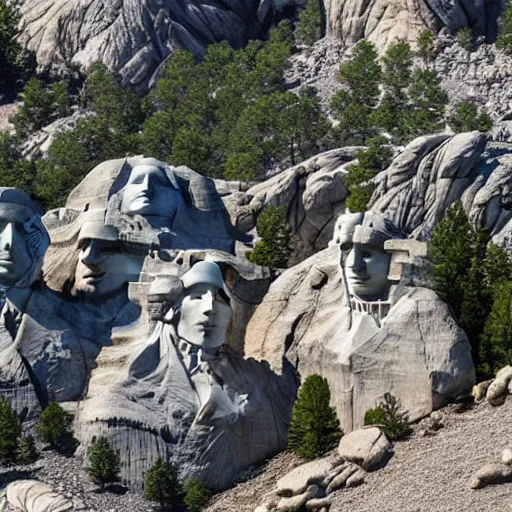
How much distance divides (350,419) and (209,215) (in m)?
8.68

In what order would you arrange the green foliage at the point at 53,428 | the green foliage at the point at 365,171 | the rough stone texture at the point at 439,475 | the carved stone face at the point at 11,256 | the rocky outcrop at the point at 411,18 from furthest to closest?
the rocky outcrop at the point at 411,18 → the green foliage at the point at 365,171 → the carved stone face at the point at 11,256 → the green foliage at the point at 53,428 → the rough stone texture at the point at 439,475

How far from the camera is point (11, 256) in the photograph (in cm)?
3659

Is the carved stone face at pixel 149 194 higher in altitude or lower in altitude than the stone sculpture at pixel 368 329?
higher

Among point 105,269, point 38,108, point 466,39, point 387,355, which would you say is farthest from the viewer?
point 38,108

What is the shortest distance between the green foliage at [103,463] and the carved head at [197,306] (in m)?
2.91

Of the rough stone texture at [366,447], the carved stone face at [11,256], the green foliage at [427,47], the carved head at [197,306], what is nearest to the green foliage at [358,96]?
the green foliage at [427,47]

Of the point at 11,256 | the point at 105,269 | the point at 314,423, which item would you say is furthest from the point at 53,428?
the point at 314,423

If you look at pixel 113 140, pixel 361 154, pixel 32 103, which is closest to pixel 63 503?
pixel 361 154

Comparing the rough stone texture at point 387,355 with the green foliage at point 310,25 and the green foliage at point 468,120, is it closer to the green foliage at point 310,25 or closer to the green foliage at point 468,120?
the green foliage at point 468,120

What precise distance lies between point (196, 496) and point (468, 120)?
71.3 ft

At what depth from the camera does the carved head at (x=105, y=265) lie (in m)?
37.9

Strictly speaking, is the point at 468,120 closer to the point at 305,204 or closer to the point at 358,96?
the point at 358,96

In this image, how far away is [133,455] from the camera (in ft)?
110

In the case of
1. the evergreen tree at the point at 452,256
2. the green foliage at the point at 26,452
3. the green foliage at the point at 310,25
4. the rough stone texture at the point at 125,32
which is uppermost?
the rough stone texture at the point at 125,32
